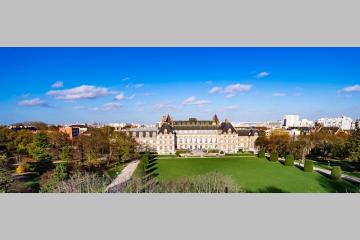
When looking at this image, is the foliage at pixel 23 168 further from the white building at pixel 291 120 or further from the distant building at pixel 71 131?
the white building at pixel 291 120

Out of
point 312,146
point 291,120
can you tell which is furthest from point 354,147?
point 291,120

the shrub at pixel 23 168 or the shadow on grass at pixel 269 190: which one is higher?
the shrub at pixel 23 168

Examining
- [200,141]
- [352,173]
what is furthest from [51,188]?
[200,141]

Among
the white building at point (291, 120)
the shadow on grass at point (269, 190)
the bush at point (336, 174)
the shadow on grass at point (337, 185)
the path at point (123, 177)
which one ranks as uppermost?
the white building at point (291, 120)

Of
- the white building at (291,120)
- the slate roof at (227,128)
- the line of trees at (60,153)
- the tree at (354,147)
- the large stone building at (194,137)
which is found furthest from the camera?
the white building at (291,120)

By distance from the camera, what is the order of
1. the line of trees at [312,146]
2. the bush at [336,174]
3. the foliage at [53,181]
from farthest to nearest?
the line of trees at [312,146] → the bush at [336,174] → the foliage at [53,181]

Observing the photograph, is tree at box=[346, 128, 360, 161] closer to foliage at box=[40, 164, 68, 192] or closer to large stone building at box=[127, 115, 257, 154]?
large stone building at box=[127, 115, 257, 154]

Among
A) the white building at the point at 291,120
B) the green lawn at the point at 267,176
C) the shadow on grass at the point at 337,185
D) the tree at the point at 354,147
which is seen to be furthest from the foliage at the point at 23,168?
the white building at the point at 291,120
